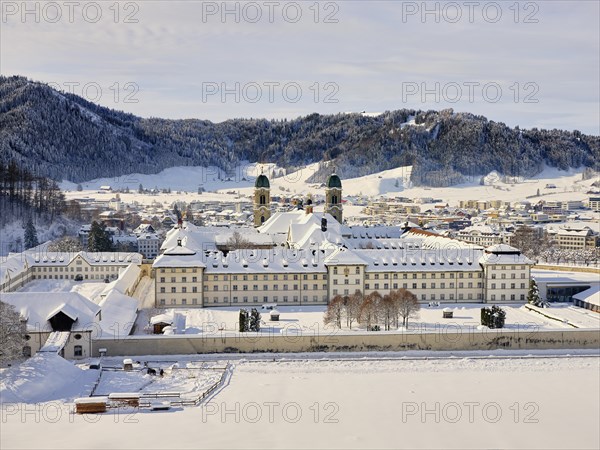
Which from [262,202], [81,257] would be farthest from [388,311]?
[262,202]

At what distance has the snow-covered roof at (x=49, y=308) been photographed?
3631cm

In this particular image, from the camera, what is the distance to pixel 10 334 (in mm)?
32438

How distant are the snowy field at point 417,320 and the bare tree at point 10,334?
845 cm

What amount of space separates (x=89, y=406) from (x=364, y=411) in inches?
430

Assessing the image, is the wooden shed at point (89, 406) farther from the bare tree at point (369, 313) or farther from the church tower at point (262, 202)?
the church tower at point (262, 202)

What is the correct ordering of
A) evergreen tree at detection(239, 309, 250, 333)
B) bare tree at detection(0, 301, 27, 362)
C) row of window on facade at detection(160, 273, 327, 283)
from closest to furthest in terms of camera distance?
bare tree at detection(0, 301, 27, 362) → evergreen tree at detection(239, 309, 250, 333) → row of window on facade at detection(160, 273, 327, 283)

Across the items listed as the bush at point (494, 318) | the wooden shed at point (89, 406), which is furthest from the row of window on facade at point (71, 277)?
the wooden shed at point (89, 406)

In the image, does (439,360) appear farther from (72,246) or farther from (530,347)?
(72,246)

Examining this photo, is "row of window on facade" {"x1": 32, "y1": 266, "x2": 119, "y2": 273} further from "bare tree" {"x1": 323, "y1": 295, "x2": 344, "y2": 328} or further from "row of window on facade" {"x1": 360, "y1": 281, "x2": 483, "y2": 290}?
"bare tree" {"x1": 323, "y1": 295, "x2": 344, "y2": 328}

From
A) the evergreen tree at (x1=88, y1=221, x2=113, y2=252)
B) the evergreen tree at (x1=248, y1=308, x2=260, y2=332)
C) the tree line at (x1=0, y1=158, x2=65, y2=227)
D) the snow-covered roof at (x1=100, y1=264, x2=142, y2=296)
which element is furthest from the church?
the tree line at (x1=0, y1=158, x2=65, y2=227)

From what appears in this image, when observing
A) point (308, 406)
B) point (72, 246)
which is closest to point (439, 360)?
point (308, 406)

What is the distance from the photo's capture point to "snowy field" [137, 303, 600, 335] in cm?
4144

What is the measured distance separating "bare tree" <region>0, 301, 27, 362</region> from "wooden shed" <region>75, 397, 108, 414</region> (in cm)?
693

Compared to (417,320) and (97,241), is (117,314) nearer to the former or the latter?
(417,320)
